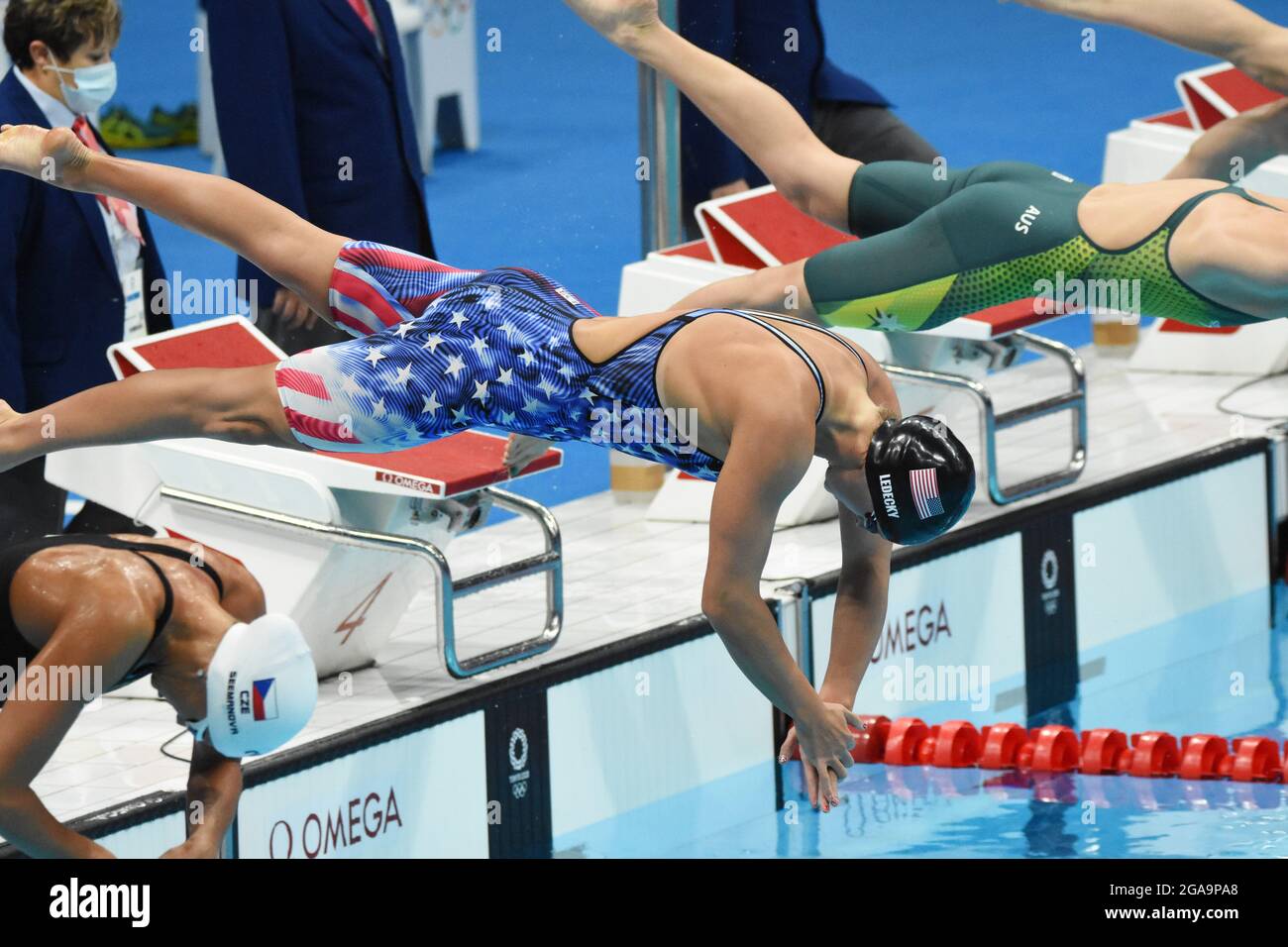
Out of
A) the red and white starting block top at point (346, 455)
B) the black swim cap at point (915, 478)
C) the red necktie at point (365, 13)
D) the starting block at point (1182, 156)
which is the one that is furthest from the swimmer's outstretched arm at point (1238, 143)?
the starting block at point (1182, 156)

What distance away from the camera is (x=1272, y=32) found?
5.58 meters

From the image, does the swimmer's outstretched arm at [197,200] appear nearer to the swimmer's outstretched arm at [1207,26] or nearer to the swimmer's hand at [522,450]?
the swimmer's hand at [522,450]

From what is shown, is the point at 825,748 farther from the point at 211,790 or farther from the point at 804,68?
the point at 804,68

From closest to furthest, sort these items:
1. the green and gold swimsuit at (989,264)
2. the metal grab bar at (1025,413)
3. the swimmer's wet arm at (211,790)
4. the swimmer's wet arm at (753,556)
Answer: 1. the swimmer's wet arm at (753,556)
2. the swimmer's wet arm at (211,790)
3. the green and gold swimsuit at (989,264)
4. the metal grab bar at (1025,413)

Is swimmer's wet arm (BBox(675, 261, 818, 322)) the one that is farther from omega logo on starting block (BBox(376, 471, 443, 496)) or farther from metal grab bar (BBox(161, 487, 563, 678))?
metal grab bar (BBox(161, 487, 563, 678))

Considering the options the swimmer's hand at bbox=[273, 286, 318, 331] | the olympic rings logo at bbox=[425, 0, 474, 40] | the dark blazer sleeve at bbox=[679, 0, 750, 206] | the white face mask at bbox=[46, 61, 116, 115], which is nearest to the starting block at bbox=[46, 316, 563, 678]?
the swimmer's hand at bbox=[273, 286, 318, 331]

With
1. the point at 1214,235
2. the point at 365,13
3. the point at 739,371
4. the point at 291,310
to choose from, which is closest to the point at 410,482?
the point at 291,310

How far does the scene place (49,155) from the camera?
504 centimetres

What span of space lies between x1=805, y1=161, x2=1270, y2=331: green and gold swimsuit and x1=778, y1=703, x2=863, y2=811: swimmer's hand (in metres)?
1.17

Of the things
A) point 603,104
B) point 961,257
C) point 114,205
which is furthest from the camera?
point 603,104

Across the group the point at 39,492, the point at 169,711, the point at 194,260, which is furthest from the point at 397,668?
the point at 194,260

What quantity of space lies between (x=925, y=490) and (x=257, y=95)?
303cm

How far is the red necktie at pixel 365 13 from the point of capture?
702 cm

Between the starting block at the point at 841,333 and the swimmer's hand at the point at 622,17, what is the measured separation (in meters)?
2.21
